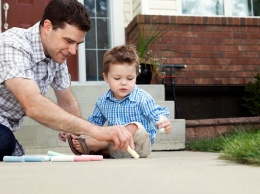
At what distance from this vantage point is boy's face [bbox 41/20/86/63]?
2.96m

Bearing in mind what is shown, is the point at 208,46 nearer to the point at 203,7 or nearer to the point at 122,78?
the point at 203,7

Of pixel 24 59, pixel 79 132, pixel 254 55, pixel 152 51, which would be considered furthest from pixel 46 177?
pixel 254 55

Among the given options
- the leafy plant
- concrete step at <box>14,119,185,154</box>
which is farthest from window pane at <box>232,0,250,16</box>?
concrete step at <box>14,119,185,154</box>

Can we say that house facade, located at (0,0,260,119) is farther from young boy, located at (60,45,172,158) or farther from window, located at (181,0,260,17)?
young boy, located at (60,45,172,158)

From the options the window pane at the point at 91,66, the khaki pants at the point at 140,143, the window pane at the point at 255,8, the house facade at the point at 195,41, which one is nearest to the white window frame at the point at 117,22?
the house facade at the point at 195,41

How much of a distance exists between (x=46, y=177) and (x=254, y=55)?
19.0ft

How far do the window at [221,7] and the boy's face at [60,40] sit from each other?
164 inches

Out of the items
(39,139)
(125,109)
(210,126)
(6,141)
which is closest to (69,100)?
(125,109)

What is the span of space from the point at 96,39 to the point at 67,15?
13.8 ft

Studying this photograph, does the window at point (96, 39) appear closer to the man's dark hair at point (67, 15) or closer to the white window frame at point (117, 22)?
the white window frame at point (117, 22)

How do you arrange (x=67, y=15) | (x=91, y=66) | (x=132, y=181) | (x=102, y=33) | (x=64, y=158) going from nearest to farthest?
(x=132, y=181)
(x=64, y=158)
(x=67, y=15)
(x=91, y=66)
(x=102, y=33)

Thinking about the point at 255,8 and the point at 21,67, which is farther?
the point at 255,8

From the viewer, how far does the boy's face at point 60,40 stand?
9.70 ft

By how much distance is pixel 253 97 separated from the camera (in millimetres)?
6633
